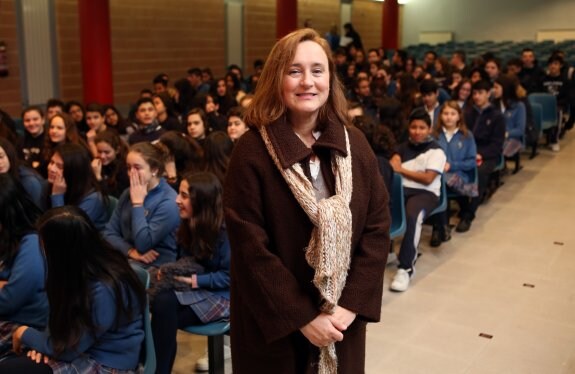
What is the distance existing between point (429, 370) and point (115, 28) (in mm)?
10286

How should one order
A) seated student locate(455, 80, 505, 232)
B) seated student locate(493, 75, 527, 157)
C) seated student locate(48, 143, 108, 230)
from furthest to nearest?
seated student locate(493, 75, 527, 157) → seated student locate(455, 80, 505, 232) → seated student locate(48, 143, 108, 230)

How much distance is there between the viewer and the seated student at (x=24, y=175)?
431 centimetres

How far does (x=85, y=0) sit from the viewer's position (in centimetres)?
942

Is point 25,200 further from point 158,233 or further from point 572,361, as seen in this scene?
point 572,361

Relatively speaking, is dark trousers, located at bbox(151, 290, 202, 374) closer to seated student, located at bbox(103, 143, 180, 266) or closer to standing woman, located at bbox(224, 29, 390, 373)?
seated student, located at bbox(103, 143, 180, 266)

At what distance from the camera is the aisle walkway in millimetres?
3938

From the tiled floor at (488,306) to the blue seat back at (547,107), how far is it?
2964mm

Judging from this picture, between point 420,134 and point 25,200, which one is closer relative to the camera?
point 25,200

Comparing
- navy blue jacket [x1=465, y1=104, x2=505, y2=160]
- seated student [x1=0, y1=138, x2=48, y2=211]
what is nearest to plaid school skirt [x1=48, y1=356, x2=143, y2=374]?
seated student [x1=0, y1=138, x2=48, y2=211]

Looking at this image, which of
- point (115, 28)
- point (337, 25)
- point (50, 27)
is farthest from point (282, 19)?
point (337, 25)

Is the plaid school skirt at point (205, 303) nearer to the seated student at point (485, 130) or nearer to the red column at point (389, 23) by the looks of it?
the seated student at point (485, 130)

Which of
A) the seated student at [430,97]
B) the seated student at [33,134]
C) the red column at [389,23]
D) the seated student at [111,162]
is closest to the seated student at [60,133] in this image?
the seated student at [33,134]

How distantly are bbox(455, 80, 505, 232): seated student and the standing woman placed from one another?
16.7ft

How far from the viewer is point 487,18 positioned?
22453mm
